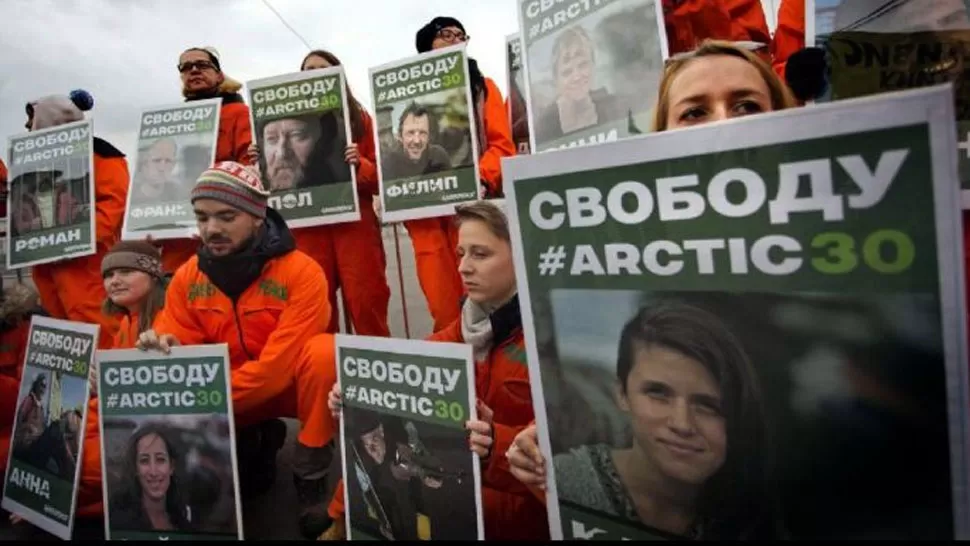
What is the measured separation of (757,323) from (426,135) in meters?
2.11

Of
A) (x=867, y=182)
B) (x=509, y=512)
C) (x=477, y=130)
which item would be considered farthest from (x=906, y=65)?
(x=477, y=130)

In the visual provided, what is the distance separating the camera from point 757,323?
0.82m

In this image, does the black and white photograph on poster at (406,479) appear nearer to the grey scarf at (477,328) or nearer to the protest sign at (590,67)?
the grey scarf at (477,328)

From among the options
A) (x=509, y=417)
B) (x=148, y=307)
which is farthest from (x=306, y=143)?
(x=509, y=417)

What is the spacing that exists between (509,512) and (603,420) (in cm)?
63

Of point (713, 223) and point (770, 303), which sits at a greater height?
point (713, 223)

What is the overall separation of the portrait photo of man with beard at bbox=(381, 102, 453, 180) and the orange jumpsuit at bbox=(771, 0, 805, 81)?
50.2 inches

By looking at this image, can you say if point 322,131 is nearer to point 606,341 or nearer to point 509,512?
point 509,512

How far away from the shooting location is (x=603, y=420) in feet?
3.22

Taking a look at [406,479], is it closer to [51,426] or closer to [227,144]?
[51,426]

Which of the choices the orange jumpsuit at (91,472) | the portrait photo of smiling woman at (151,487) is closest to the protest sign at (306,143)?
the orange jumpsuit at (91,472)

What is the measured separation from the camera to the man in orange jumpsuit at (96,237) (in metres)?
3.29

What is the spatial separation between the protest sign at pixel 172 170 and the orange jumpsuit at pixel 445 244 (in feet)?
3.25

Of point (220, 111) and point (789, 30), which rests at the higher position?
point (220, 111)
